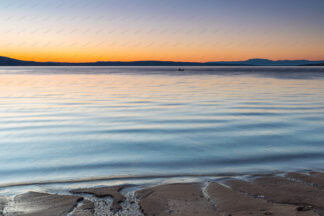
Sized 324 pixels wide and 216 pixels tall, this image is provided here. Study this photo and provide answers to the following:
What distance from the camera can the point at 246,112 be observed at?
14.9 metres

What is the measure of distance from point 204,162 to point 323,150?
11.6 ft

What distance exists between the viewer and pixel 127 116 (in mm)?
14125

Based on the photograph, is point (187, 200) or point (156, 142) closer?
point (187, 200)

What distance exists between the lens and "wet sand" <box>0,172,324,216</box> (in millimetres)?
4180

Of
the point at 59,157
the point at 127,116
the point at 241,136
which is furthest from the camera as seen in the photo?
the point at 127,116

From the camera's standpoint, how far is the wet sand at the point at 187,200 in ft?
13.7

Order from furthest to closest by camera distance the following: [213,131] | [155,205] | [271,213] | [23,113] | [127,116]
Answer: [23,113] → [127,116] → [213,131] → [155,205] → [271,213]

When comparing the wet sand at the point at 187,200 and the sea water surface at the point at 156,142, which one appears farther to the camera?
the sea water surface at the point at 156,142

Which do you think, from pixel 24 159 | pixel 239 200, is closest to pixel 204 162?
pixel 239 200

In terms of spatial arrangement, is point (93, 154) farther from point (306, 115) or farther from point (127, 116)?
point (306, 115)

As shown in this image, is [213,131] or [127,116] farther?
[127,116]

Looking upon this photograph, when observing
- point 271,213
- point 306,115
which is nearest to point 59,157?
point 271,213

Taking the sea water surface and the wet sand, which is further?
the sea water surface

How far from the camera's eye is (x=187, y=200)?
15.1 ft
